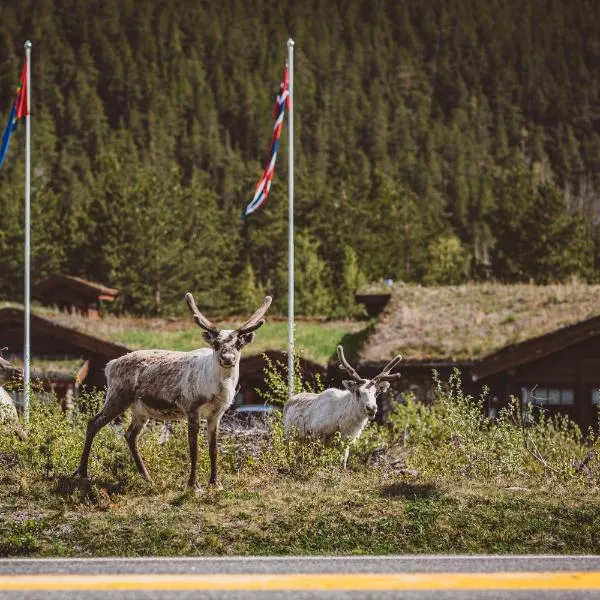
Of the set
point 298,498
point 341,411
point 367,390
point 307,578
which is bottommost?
point 307,578

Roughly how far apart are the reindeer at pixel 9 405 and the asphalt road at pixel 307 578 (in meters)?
5.18

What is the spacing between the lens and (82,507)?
12.8 meters

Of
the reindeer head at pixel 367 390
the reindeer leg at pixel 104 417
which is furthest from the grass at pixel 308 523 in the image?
the reindeer head at pixel 367 390

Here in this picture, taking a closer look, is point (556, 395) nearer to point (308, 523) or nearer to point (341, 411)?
point (341, 411)

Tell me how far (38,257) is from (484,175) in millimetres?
108400

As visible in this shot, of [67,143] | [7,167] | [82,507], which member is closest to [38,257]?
[7,167]

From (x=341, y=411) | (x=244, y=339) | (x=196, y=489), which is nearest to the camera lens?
(x=244, y=339)

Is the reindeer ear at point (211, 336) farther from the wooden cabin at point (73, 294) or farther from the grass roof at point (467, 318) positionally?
the wooden cabin at point (73, 294)

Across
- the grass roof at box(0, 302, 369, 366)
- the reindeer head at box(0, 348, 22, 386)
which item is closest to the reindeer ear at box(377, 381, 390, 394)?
the reindeer head at box(0, 348, 22, 386)

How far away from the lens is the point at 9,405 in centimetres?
1642

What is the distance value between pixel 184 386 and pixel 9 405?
12.8ft

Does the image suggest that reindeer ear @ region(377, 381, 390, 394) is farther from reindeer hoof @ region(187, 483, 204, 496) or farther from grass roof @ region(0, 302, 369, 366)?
grass roof @ region(0, 302, 369, 366)

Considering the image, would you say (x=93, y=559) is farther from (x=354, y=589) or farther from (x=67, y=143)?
(x=67, y=143)

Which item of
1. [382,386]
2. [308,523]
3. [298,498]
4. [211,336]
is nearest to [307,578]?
[308,523]
